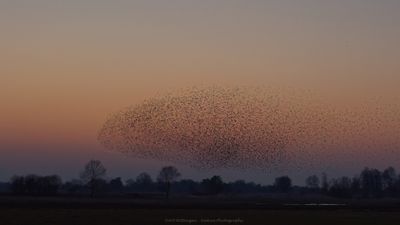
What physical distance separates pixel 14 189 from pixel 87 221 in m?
133

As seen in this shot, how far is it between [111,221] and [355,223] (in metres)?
22.9

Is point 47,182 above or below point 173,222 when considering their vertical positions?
above

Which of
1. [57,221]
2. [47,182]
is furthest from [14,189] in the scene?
[57,221]

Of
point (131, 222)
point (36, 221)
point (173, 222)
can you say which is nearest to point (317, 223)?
point (173, 222)

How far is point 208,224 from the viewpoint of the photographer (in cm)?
5816

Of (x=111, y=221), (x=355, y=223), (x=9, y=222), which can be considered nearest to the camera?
(x=9, y=222)

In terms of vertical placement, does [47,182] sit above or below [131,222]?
above

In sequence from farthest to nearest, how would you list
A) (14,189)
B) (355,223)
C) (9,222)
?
(14,189) < (355,223) < (9,222)

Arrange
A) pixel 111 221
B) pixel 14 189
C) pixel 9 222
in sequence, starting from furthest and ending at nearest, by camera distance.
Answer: pixel 14 189 → pixel 111 221 → pixel 9 222

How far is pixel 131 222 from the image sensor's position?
59062 mm

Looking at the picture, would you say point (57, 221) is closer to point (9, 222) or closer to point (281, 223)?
point (9, 222)

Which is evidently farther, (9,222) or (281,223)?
(281,223)

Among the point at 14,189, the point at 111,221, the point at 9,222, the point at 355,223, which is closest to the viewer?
the point at 9,222

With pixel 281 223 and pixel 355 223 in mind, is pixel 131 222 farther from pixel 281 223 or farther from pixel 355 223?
pixel 355 223
